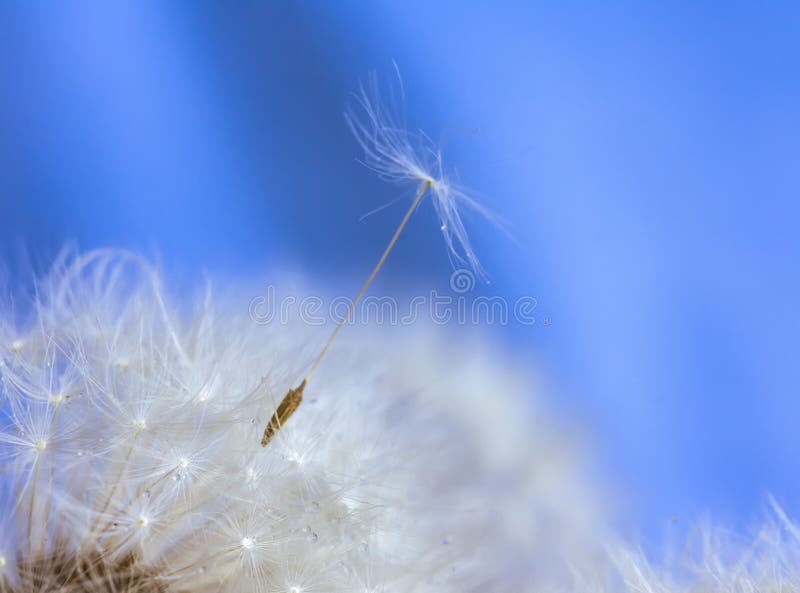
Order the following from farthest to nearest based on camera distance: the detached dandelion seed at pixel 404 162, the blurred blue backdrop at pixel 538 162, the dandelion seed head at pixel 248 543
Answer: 1. the blurred blue backdrop at pixel 538 162
2. the detached dandelion seed at pixel 404 162
3. the dandelion seed head at pixel 248 543

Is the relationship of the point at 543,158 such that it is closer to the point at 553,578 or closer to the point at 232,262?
the point at 232,262

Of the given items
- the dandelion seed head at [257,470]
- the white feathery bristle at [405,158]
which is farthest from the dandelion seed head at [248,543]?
the white feathery bristle at [405,158]

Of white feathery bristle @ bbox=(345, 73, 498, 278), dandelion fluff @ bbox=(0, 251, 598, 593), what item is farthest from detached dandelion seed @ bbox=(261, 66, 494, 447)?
dandelion fluff @ bbox=(0, 251, 598, 593)

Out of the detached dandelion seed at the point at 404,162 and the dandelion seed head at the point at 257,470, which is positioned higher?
the detached dandelion seed at the point at 404,162

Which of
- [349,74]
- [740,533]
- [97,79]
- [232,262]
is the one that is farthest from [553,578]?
[97,79]

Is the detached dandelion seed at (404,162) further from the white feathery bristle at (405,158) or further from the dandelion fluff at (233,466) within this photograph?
the dandelion fluff at (233,466)

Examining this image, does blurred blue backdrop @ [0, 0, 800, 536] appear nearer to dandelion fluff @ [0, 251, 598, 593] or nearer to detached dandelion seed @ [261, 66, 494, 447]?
detached dandelion seed @ [261, 66, 494, 447]
